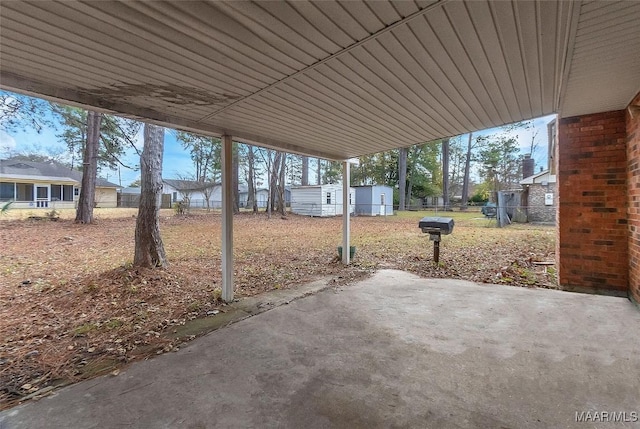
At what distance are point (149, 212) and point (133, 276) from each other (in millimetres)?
1119

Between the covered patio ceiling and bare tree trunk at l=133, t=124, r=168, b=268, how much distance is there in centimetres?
211

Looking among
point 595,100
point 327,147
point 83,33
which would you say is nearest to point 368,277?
point 327,147

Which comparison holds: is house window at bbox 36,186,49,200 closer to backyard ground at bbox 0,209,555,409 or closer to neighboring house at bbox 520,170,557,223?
backyard ground at bbox 0,209,555,409

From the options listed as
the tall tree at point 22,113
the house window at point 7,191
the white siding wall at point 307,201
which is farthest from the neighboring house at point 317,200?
the house window at point 7,191

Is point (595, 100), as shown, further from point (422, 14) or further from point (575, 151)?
point (422, 14)

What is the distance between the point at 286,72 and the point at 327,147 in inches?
117

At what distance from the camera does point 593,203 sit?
396 centimetres

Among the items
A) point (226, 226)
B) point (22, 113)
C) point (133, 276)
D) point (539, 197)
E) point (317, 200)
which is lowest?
point (133, 276)

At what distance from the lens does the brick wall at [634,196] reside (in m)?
3.36

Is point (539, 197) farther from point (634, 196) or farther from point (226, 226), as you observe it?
point (226, 226)

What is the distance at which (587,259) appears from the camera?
4.02 meters

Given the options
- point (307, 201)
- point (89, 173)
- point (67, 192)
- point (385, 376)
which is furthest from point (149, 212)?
point (67, 192)

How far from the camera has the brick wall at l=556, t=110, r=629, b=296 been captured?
3799 mm

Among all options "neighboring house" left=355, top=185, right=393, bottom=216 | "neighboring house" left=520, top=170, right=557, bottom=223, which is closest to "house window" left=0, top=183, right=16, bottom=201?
"neighboring house" left=355, top=185, right=393, bottom=216
